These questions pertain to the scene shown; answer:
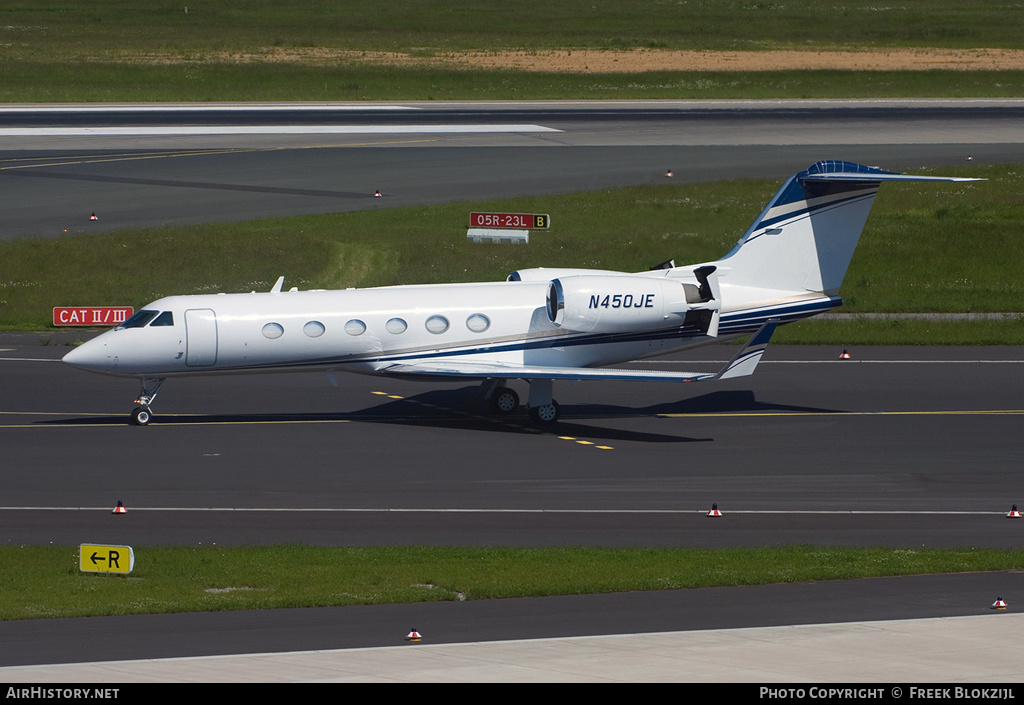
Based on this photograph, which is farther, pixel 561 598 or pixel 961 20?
pixel 961 20

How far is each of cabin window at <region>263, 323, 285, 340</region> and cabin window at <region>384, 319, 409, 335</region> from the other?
2.47 metres

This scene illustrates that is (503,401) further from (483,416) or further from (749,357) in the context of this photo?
(749,357)

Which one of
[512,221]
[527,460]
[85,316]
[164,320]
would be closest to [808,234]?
[527,460]

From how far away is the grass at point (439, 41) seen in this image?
93.2m

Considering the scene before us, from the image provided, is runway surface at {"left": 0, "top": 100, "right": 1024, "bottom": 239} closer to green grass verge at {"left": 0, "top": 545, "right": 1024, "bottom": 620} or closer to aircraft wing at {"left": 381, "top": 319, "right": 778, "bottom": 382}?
aircraft wing at {"left": 381, "top": 319, "right": 778, "bottom": 382}

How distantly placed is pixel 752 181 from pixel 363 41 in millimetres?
65104

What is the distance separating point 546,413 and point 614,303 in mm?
3159

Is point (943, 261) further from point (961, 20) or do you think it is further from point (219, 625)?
point (961, 20)

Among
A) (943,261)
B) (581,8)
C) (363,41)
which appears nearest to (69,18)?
(363,41)

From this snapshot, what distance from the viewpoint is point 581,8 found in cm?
14850

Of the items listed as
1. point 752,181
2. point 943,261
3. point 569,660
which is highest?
point 752,181

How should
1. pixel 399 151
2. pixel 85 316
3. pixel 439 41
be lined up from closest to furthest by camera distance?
pixel 85 316 → pixel 399 151 → pixel 439 41

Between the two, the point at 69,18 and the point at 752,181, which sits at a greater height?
the point at 69,18

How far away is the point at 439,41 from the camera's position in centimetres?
11888
